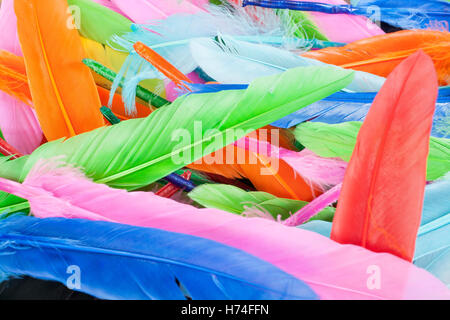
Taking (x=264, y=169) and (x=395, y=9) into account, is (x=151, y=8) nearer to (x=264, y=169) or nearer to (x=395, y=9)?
(x=264, y=169)

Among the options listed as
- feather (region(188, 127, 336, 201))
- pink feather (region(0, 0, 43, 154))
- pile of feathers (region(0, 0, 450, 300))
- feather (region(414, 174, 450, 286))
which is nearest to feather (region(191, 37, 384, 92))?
pile of feathers (region(0, 0, 450, 300))

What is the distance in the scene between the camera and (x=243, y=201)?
55cm

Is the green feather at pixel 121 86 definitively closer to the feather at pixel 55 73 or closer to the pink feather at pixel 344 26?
the feather at pixel 55 73

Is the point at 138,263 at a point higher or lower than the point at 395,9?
lower

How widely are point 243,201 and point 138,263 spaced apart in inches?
7.5

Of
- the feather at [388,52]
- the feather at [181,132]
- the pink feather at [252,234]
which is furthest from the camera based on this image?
the feather at [388,52]

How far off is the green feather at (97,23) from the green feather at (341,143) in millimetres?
379

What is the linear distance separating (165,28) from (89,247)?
16.5 inches

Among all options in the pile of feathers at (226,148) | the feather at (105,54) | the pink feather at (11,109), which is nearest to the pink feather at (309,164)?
the pile of feathers at (226,148)

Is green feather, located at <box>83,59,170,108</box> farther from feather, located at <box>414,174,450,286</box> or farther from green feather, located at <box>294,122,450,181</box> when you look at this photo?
feather, located at <box>414,174,450,286</box>

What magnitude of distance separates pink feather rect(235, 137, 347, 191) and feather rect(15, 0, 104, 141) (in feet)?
0.91

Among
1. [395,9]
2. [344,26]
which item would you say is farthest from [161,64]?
[395,9]

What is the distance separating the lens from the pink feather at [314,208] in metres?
0.53

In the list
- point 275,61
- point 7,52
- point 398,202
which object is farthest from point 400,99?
point 7,52
